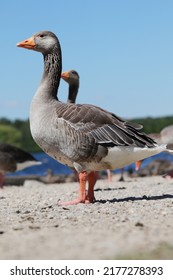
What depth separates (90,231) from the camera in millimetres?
7664

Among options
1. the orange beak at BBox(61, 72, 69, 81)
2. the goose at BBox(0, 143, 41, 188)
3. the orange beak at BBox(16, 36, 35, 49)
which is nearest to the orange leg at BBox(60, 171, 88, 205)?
the orange beak at BBox(16, 36, 35, 49)

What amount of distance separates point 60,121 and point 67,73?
16.7ft

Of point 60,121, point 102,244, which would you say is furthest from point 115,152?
point 102,244

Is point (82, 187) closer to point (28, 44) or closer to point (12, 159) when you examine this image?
point (28, 44)

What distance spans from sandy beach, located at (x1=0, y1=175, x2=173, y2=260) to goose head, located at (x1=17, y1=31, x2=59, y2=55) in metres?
3.34

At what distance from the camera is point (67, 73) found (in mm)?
15453

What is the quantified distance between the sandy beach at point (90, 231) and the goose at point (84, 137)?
811 mm

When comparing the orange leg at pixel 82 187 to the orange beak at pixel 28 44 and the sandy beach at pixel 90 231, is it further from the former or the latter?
the orange beak at pixel 28 44

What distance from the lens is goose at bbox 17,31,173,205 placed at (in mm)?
10531

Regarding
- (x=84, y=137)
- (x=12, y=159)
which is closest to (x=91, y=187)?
(x=84, y=137)

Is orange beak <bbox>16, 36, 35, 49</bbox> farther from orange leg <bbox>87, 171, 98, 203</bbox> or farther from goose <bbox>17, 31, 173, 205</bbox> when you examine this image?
orange leg <bbox>87, 171, 98, 203</bbox>

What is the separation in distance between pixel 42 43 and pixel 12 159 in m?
10.7

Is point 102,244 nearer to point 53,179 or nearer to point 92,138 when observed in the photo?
point 92,138
